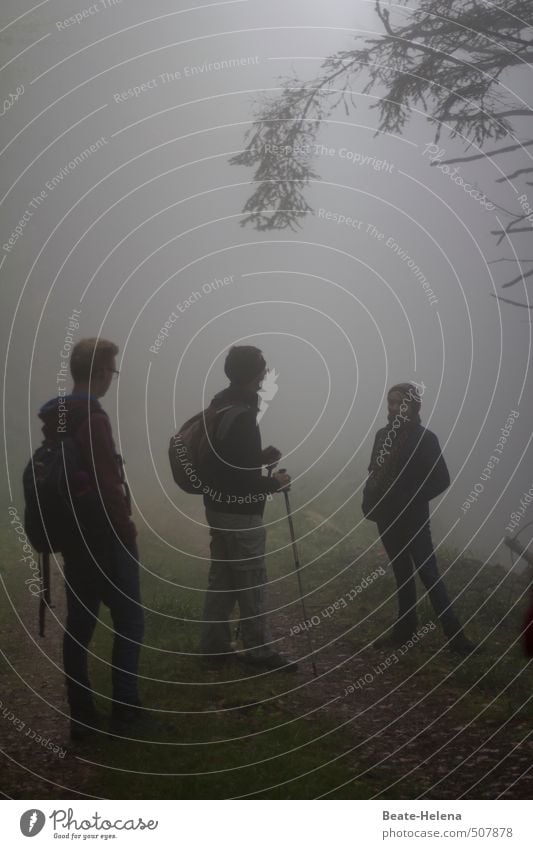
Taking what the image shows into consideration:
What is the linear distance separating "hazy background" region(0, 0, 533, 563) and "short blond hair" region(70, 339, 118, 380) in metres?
0.23

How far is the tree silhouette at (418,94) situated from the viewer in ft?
15.6

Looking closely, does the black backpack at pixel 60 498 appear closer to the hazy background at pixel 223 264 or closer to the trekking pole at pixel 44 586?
the trekking pole at pixel 44 586

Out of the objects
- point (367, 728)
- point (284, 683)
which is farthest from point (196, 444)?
point (367, 728)

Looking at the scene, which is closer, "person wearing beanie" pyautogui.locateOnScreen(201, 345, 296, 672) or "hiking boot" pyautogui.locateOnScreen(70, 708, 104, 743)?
"hiking boot" pyautogui.locateOnScreen(70, 708, 104, 743)

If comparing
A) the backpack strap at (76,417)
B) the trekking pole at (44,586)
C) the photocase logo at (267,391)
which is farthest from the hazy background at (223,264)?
the trekking pole at (44,586)

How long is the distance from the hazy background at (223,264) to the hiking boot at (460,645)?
497 millimetres

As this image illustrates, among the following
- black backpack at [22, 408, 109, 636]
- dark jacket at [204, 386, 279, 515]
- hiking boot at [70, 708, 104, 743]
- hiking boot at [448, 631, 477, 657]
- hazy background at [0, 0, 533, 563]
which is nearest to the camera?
black backpack at [22, 408, 109, 636]

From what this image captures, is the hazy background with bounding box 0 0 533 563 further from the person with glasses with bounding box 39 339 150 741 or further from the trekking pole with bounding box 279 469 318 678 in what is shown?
the person with glasses with bounding box 39 339 150 741

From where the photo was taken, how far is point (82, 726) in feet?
13.8

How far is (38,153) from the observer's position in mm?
4641

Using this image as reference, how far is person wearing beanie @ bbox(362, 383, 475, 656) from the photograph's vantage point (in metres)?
4.74
